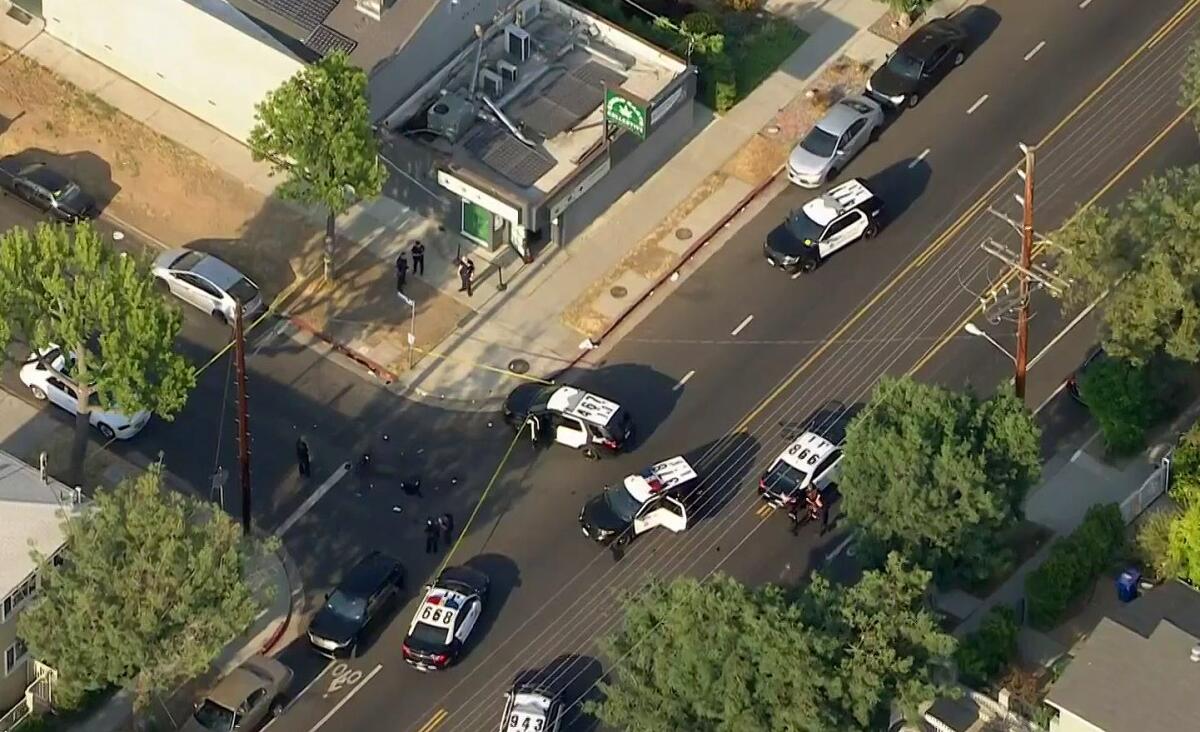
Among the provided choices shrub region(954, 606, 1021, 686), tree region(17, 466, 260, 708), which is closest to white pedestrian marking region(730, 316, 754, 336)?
shrub region(954, 606, 1021, 686)

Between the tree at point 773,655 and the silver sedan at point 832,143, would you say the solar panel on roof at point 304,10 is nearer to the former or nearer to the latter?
the silver sedan at point 832,143

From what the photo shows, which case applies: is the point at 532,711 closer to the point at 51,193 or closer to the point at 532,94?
the point at 532,94

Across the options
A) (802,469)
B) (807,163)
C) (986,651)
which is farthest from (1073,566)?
(807,163)

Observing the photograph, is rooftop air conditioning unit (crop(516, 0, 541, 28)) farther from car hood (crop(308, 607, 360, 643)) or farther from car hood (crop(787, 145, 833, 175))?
car hood (crop(308, 607, 360, 643))

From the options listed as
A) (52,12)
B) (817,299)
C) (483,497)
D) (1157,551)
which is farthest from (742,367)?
(52,12)

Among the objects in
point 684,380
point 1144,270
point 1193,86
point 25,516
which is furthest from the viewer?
point 1193,86

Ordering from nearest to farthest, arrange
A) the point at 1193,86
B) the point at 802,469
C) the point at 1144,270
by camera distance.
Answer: the point at 1144,270, the point at 802,469, the point at 1193,86

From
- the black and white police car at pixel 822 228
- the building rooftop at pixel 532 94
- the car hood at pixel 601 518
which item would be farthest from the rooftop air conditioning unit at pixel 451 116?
the car hood at pixel 601 518
